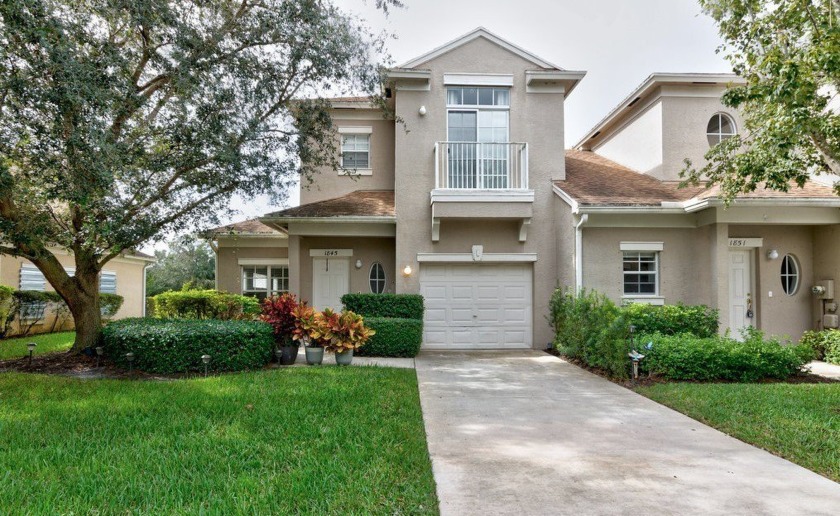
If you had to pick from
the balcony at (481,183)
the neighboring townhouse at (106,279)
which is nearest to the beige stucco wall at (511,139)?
the balcony at (481,183)

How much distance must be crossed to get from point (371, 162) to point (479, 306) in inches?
216

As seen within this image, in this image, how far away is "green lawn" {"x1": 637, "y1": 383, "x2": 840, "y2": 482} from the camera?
454cm

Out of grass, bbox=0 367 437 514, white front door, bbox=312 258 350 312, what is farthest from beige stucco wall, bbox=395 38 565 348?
grass, bbox=0 367 437 514

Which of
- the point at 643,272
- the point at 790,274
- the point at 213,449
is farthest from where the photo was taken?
the point at 643,272

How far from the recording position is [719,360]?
7.82 meters

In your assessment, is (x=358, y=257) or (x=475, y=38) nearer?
(x=475, y=38)

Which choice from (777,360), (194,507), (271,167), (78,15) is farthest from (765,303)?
(78,15)

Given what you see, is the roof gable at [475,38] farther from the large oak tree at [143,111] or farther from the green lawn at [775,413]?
the green lawn at [775,413]

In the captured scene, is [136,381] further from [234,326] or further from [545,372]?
[545,372]

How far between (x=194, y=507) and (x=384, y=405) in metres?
2.96

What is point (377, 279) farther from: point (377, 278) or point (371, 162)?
point (371, 162)

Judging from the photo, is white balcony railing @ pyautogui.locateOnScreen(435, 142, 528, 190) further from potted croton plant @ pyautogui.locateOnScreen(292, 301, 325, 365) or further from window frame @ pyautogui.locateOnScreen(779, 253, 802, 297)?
window frame @ pyautogui.locateOnScreen(779, 253, 802, 297)

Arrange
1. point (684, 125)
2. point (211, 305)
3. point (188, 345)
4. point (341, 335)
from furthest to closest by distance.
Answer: point (211, 305), point (684, 125), point (341, 335), point (188, 345)

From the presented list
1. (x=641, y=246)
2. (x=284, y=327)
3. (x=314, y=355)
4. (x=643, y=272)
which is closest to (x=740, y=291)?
(x=643, y=272)
